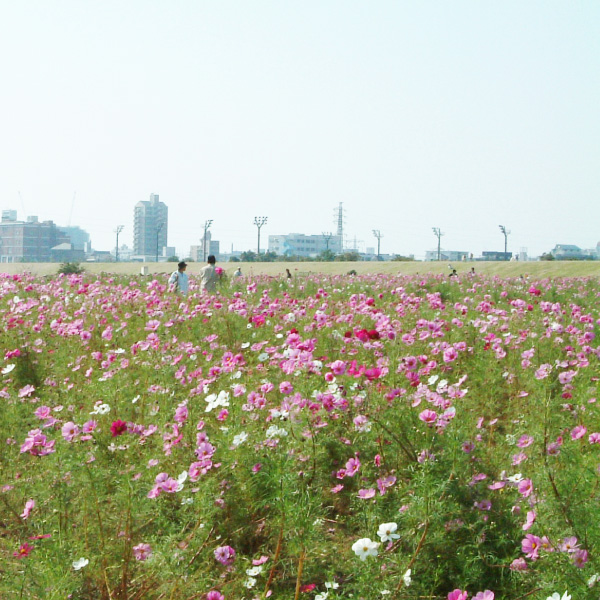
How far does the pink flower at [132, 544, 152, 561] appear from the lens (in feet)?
8.54

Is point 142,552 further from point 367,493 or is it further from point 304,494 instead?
point 367,493

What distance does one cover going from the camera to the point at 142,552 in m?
2.63

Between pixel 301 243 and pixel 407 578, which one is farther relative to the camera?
pixel 301 243

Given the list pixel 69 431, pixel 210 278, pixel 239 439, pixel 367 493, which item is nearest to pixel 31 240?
pixel 210 278

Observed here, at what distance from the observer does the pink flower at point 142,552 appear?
2604 millimetres

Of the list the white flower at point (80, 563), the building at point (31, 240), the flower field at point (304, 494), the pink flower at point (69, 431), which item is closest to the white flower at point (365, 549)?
the flower field at point (304, 494)

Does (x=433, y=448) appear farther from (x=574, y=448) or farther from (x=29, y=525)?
(x=29, y=525)

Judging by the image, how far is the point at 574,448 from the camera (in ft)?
10.0

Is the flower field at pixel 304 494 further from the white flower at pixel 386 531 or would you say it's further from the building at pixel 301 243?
the building at pixel 301 243

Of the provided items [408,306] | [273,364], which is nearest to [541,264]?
[408,306]

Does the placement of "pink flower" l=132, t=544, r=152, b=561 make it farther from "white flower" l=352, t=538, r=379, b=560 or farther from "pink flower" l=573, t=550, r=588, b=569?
"pink flower" l=573, t=550, r=588, b=569

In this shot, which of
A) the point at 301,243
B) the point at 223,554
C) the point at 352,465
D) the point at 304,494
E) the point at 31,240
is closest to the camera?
the point at 223,554

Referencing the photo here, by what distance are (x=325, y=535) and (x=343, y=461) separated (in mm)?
395

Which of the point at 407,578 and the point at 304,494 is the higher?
the point at 304,494
